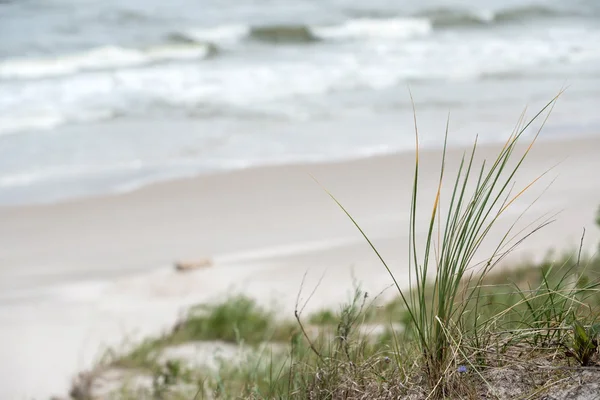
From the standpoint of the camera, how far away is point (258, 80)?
13602mm

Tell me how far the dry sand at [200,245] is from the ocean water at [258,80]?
52 centimetres

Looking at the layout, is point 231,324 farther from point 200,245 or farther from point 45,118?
point 45,118

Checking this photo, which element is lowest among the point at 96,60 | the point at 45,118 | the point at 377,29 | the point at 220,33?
the point at 45,118

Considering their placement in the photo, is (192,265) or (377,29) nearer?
(192,265)

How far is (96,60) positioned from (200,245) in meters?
9.46

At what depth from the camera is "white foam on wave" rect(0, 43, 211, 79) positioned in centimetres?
1480

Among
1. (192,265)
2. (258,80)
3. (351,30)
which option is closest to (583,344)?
(192,265)

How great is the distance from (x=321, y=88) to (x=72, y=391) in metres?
9.04

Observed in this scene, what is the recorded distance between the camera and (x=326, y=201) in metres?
8.06

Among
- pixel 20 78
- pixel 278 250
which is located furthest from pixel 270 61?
pixel 278 250

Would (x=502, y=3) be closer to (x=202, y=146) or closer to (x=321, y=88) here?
(x=321, y=88)

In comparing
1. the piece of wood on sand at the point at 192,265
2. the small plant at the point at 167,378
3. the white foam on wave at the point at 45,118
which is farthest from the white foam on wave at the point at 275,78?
the small plant at the point at 167,378

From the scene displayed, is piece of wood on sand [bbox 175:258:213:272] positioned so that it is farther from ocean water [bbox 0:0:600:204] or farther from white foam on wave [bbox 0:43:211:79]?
white foam on wave [bbox 0:43:211:79]

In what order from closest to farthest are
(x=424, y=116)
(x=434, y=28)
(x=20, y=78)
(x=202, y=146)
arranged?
(x=202, y=146) → (x=424, y=116) → (x=20, y=78) → (x=434, y=28)
